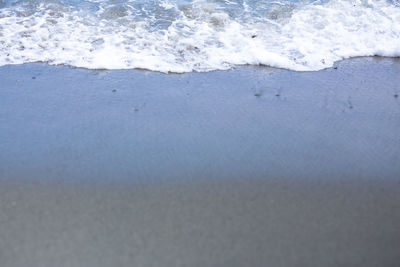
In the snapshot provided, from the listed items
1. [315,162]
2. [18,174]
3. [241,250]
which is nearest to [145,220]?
[241,250]

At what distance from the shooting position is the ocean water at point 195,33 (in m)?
5.89

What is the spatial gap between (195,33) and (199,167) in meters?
3.35

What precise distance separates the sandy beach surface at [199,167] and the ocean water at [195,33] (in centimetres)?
39

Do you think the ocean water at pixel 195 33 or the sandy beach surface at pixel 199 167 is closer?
the sandy beach surface at pixel 199 167

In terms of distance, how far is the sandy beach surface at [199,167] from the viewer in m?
3.03

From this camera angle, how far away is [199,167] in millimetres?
3846

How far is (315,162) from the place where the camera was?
13.0 ft

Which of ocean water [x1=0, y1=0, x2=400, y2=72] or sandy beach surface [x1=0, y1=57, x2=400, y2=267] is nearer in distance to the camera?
sandy beach surface [x1=0, y1=57, x2=400, y2=267]

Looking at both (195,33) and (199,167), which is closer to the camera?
(199,167)

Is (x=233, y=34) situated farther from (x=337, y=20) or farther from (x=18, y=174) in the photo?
(x=18, y=174)

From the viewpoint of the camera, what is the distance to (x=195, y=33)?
663 cm

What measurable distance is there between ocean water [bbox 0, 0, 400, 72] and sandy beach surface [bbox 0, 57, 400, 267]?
387mm

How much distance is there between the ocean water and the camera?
5891 millimetres

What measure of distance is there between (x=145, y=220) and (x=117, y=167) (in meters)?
0.77
